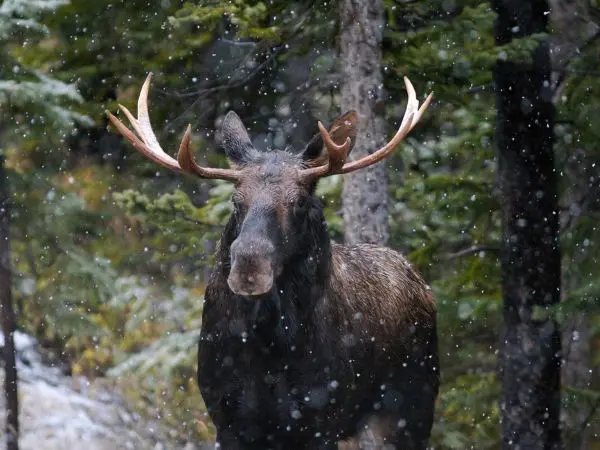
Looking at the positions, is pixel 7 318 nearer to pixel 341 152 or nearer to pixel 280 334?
pixel 280 334

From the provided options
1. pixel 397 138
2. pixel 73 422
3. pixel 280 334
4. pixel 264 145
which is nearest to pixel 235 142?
pixel 397 138

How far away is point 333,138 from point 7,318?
436 centimetres

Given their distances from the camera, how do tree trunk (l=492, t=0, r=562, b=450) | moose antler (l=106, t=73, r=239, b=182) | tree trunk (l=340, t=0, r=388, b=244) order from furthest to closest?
tree trunk (l=492, t=0, r=562, b=450)
tree trunk (l=340, t=0, r=388, b=244)
moose antler (l=106, t=73, r=239, b=182)

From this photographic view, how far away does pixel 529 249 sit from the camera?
9.95 metres

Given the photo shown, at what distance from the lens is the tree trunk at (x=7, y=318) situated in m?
9.80

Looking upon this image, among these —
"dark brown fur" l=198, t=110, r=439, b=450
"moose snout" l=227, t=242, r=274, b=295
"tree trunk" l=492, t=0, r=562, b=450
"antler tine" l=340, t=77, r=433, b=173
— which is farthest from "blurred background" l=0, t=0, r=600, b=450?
"moose snout" l=227, t=242, r=274, b=295

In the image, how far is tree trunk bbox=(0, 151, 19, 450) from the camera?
980 centimetres

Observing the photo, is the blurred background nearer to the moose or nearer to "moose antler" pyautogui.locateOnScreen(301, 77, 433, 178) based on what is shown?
"moose antler" pyautogui.locateOnScreen(301, 77, 433, 178)

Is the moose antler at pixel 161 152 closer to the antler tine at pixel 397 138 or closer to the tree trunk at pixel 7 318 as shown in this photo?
the antler tine at pixel 397 138

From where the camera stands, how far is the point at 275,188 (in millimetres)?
6242

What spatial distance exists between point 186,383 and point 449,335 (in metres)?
4.74

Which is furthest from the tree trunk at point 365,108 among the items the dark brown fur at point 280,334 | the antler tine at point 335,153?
the antler tine at point 335,153

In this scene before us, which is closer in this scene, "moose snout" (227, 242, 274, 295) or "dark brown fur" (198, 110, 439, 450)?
"moose snout" (227, 242, 274, 295)

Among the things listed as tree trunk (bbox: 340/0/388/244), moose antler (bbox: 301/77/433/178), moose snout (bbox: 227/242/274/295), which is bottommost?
tree trunk (bbox: 340/0/388/244)
